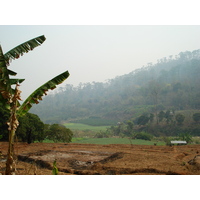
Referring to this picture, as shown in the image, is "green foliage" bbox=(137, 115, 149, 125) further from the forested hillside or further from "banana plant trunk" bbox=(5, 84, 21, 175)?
"banana plant trunk" bbox=(5, 84, 21, 175)

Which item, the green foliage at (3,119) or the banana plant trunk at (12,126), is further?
the green foliage at (3,119)

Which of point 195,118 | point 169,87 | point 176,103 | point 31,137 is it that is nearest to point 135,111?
point 176,103

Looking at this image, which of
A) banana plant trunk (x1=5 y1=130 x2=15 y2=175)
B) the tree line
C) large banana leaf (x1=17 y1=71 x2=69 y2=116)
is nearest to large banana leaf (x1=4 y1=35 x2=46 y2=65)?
large banana leaf (x1=17 y1=71 x2=69 y2=116)

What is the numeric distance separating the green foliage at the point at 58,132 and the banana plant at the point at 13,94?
7.55m

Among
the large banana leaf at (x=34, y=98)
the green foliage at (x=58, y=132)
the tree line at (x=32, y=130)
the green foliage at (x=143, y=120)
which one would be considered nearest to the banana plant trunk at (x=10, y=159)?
the large banana leaf at (x=34, y=98)

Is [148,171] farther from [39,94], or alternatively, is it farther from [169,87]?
[169,87]

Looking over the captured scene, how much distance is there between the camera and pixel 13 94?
3723 mm

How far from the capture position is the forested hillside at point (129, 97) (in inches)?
969

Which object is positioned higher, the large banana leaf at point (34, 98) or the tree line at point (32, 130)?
the large banana leaf at point (34, 98)

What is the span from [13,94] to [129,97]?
27568 mm

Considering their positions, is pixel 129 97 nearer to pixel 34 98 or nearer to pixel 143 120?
pixel 143 120

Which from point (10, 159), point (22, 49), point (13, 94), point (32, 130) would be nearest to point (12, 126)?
point (10, 159)

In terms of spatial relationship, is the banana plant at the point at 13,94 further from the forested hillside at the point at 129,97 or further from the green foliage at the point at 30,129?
→ the forested hillside at the point at 129,97
